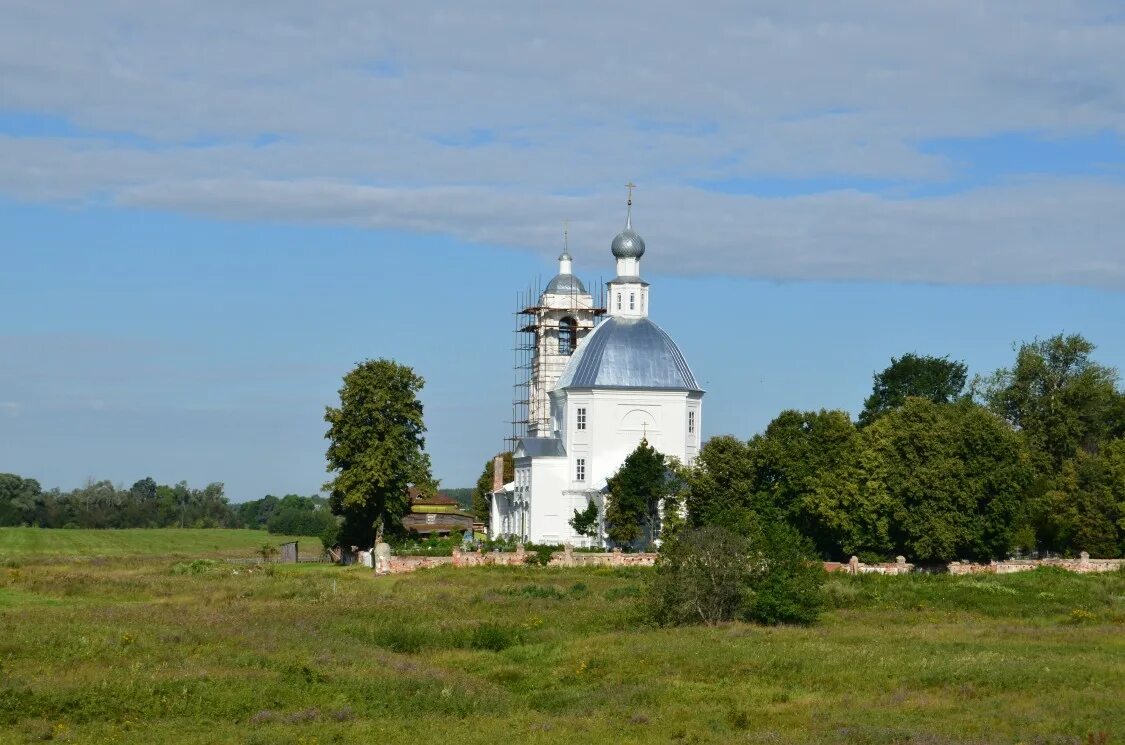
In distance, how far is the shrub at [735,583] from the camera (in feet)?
130

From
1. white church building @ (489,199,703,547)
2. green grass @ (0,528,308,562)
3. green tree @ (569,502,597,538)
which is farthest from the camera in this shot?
green grass @ (0,528,308,562)

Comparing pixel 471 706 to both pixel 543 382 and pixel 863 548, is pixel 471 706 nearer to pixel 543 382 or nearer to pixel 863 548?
pixel 863 548

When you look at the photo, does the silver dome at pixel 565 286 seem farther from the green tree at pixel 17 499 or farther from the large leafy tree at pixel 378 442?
the green tree at pixel 17 499

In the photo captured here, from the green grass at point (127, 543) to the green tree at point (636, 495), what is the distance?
23.8 meters

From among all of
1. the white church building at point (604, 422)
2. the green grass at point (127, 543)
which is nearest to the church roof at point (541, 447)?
the white church building at point (604, 422)

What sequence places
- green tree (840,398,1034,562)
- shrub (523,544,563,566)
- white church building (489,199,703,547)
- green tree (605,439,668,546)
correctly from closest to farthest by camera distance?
green tree (840,398,1034,562), shrub (523,544,563,566), green tree (605,439,668,546), white church building (489,199,703,547)

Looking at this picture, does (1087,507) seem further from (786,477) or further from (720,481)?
(720,481)

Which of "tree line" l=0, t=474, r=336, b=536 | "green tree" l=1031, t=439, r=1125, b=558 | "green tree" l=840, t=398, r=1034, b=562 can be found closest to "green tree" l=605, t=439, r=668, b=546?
"green tree" l=840, t=398, r=1034, b=562

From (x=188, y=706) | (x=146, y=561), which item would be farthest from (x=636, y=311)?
(x=188, y=706)

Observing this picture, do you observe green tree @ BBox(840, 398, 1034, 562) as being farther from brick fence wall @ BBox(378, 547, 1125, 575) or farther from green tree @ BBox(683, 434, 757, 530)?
green tree @ BBox(683, 434, 757, 530)

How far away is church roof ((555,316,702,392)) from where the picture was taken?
7738 centimetres

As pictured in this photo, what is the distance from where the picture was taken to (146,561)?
71.2 meters

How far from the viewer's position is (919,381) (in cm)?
8900

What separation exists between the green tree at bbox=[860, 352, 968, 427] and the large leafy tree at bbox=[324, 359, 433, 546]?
30.7 m
